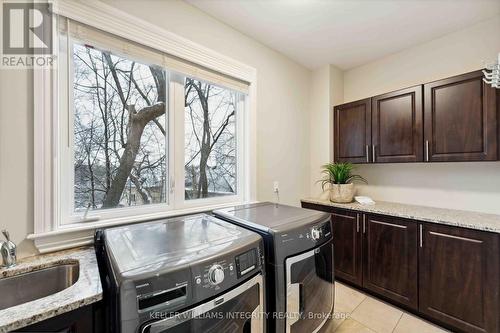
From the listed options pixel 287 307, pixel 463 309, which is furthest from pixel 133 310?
pixel 463 309

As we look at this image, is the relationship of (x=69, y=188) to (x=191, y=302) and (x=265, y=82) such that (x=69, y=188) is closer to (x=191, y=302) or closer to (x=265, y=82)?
(x=191, y=302)

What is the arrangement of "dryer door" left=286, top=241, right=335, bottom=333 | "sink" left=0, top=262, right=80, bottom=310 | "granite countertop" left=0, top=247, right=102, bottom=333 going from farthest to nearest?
"dryer door" left=286, top=241, right=335, bottom=333
"sink" left=0, top=262, right=80, bottom=310
"granite countertop" left=0, top=247, right=102, bottom=333

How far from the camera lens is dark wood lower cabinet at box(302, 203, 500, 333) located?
5.08 feet

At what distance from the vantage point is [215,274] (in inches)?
35.9

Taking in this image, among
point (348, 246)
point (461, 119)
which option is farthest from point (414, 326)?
point (461, 119)

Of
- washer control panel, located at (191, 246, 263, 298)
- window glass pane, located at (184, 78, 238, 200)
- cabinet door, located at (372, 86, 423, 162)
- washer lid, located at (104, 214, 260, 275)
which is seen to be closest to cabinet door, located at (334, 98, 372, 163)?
cabinet door, located at (372, 86, 423, 162)

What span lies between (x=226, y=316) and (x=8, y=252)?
1053 mm

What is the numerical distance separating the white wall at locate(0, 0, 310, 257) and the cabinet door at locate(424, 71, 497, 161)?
128 cm

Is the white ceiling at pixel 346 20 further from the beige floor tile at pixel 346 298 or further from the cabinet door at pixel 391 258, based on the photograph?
the beige floor tile at pixel 346 298

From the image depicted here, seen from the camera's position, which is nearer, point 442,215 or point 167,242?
point 167,242

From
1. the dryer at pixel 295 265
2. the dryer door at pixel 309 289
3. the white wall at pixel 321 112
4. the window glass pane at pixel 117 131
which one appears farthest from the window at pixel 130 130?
the white wall at pixel 321 112

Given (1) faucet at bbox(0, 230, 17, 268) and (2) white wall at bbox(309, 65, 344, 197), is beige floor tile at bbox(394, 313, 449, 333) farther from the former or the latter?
(1) faucet at bbox(0, 230, 17, 268)

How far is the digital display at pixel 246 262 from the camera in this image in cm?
101

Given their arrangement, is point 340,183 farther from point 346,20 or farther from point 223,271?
point 223,271
